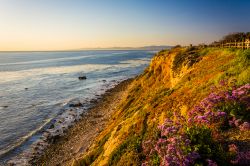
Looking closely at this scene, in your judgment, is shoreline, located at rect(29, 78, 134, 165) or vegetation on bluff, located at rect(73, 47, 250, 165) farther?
shoreline, located at rect(29, 78, 134, 165)

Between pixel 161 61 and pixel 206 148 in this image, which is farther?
pixel 161 61

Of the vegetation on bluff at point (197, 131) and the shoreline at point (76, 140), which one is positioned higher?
the vegetation on bluff at point (197, 131)

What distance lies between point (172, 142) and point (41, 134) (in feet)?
90.5

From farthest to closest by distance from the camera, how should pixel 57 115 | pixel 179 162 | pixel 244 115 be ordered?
pixel 57 115 < pixel 244 115 < pixel 179 162

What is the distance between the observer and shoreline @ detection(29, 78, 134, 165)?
78.0 ft

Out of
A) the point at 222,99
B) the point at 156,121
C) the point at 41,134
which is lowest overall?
the point at 41,134

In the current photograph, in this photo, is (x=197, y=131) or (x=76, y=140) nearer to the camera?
(x=197, y=131)

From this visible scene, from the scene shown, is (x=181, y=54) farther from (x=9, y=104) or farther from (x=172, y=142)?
(x=9, y=104)

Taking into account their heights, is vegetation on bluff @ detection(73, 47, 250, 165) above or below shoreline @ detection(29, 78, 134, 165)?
above

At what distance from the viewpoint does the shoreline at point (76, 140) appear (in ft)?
78.0

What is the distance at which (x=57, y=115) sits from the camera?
40594mm

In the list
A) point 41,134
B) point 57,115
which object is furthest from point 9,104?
point 41,134

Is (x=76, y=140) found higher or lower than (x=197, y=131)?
lower

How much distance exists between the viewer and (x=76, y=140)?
2795 centimetres
